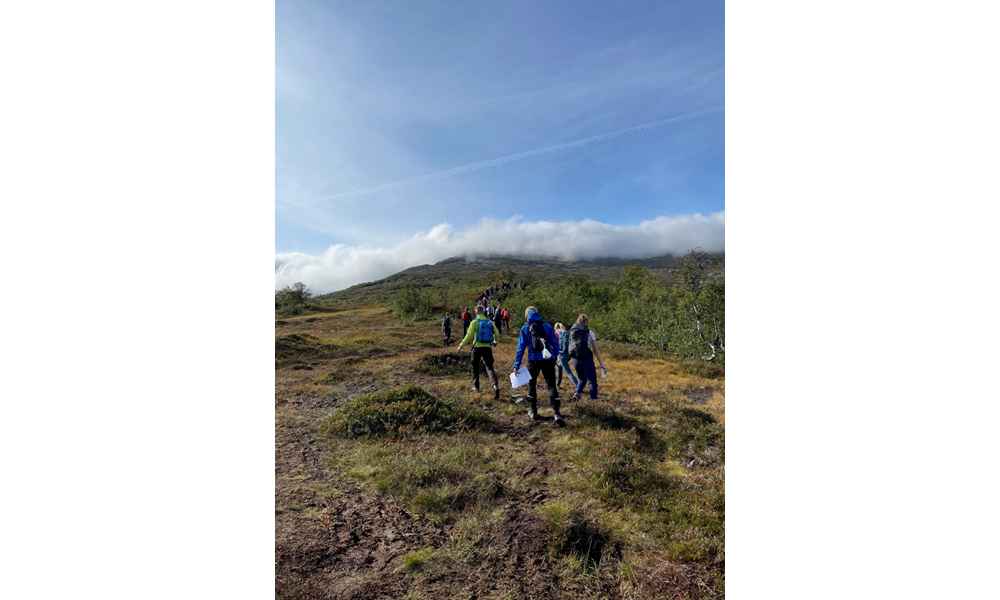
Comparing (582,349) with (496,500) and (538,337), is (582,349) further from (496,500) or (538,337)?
(496,500)

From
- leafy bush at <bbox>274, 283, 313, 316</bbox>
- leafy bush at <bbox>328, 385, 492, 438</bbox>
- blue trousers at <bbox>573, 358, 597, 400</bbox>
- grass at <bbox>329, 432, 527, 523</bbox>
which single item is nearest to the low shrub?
leafy bush at <bbox>328, 385, 492, 438</bbox>

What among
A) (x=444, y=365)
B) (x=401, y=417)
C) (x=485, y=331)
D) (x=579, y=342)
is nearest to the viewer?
(x=401, y=417)

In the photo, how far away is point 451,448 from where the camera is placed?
261 inches

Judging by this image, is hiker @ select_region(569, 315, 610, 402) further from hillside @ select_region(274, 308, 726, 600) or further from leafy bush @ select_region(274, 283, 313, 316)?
leafy bush @ select_region(274, 283, 313, 316)

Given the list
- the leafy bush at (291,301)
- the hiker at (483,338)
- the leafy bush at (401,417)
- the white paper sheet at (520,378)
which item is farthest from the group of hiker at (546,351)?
the leafy bush at (291,301)

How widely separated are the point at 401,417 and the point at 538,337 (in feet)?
12.1

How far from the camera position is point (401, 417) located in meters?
8.01

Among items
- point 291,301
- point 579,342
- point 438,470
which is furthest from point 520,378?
point 291,301

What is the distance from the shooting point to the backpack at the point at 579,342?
28.9ft

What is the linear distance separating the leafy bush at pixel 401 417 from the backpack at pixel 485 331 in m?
1.99
